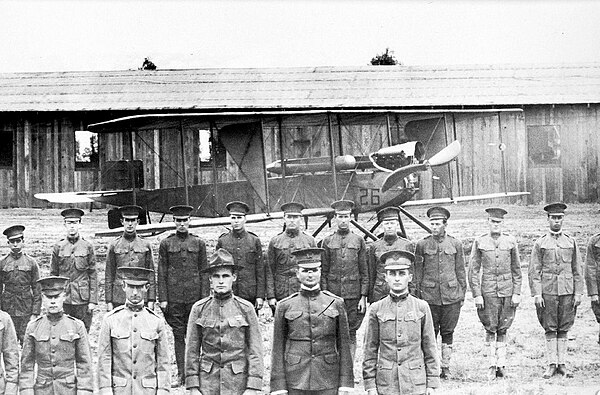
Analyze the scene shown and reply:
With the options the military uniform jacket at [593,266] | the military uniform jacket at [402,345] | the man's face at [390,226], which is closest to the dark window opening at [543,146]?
the military uniform jacket at [593,266]

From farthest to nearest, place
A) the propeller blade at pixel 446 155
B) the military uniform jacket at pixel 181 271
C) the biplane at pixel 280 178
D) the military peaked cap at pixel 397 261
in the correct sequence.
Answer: the propeller blade at pixel 446 155 < the biplane at pixel 280 178 < the military uniform jacket at pixel 181 271 < the military peaked cap at pixel 397 261

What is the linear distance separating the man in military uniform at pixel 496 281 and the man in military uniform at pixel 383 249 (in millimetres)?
767

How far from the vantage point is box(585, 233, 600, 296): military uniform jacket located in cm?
712

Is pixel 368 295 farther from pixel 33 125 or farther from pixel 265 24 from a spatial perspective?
pixel 33 125

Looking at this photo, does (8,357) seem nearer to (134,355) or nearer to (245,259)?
(134,355)

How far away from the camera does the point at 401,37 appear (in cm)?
1172

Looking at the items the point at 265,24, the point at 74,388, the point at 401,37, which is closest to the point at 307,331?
the point at 74,388

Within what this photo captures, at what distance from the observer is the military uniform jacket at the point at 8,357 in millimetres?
5316

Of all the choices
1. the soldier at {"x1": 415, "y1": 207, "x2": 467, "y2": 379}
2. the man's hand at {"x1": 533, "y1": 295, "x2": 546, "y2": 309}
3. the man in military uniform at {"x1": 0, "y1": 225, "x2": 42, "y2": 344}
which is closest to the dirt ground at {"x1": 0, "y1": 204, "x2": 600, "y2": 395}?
the soldier at {"x1": 415, "y1": 207, "x2": 467, "y2": 379}

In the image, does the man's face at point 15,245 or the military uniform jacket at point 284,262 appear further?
the military uniform jacket at point 284,262

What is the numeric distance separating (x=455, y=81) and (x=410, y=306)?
10.4 m

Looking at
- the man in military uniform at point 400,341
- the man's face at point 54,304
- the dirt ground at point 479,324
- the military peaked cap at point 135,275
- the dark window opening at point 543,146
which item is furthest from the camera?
the dark window opening at point 543,146

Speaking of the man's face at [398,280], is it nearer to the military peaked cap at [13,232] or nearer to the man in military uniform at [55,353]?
the man in military uniform at [55,353]

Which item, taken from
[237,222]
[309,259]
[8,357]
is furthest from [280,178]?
[8,357]
